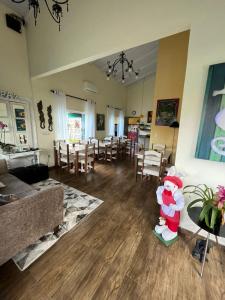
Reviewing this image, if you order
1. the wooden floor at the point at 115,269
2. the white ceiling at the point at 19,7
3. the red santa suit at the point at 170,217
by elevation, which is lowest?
the wooden floor at the point at 115,269

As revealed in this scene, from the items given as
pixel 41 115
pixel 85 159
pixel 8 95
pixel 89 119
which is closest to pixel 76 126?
pixel 89 119

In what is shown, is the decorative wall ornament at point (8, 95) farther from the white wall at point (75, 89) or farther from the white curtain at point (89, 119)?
the white curtain at point (89, 119)

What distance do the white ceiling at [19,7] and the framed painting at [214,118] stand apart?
149 inches

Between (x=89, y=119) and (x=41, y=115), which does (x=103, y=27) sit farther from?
(x=89, y=119)

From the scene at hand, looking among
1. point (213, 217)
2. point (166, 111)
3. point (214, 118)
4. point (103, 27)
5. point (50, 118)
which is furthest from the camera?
point (166, 111)

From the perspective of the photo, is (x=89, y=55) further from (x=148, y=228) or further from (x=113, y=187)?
(x=148, y=228)

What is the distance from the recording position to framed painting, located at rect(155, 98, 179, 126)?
3.83 meters

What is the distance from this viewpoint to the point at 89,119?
506 centimetres

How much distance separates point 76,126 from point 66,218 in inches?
134

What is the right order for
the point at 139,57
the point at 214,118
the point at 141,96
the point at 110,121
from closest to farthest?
the point at 214,118 → the point at 139,57 → the point at 110,121 → the point at 141,96

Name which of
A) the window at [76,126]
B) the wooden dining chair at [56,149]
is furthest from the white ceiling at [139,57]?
the wooden dining chair at [56,149]

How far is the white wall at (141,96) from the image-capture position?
678 centimetres

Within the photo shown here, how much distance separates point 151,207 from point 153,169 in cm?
92

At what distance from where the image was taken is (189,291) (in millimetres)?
1162
